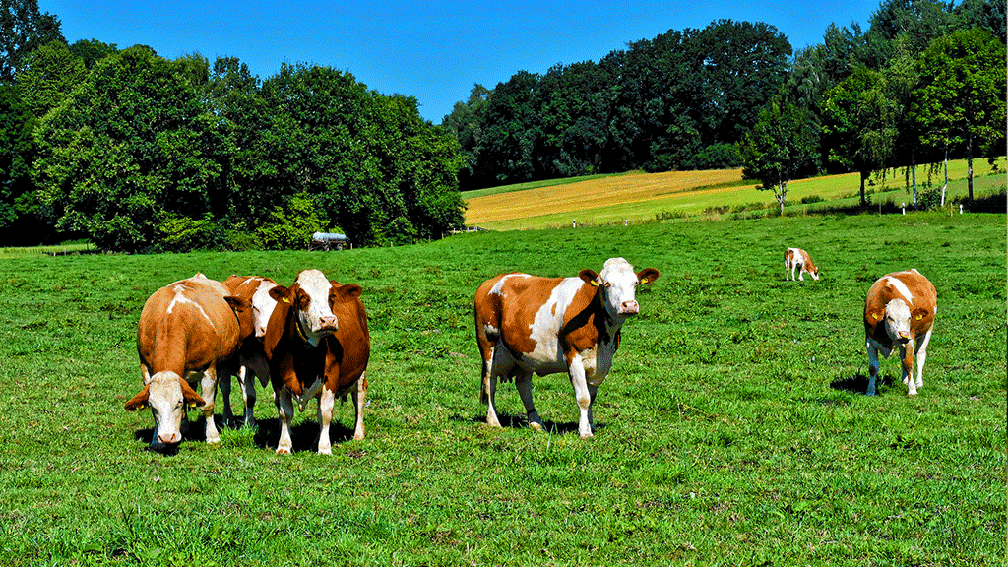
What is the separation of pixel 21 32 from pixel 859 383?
366ft

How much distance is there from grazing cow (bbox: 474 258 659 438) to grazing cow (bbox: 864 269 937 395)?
17.5 ft

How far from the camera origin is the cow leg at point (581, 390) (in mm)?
10203

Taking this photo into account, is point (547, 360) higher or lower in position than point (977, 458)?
higher

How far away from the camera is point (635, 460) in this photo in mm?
9008

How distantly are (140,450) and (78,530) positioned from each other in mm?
3447

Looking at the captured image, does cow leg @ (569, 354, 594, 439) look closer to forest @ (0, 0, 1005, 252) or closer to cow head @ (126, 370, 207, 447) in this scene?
cow head @ (126, 370, 207, 447)

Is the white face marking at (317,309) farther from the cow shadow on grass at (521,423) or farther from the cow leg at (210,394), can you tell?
the cow shadow on grass at (521,423)

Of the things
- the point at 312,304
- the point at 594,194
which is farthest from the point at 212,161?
the point at 594,194

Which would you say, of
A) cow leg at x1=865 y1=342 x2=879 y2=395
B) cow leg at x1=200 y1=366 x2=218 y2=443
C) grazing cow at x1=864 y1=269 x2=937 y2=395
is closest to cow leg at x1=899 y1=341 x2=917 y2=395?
grazing cow at x1=864 y1=269 x2=937 y2=395

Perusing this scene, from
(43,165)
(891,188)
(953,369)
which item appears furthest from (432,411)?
(891,188)

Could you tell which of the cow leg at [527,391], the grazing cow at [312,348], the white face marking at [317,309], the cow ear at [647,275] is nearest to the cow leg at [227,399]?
the grazing cow at [312,348]

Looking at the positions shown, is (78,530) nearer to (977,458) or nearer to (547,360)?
(547,360)

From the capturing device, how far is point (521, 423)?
38.1 ft

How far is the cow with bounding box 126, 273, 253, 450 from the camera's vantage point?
945cm
